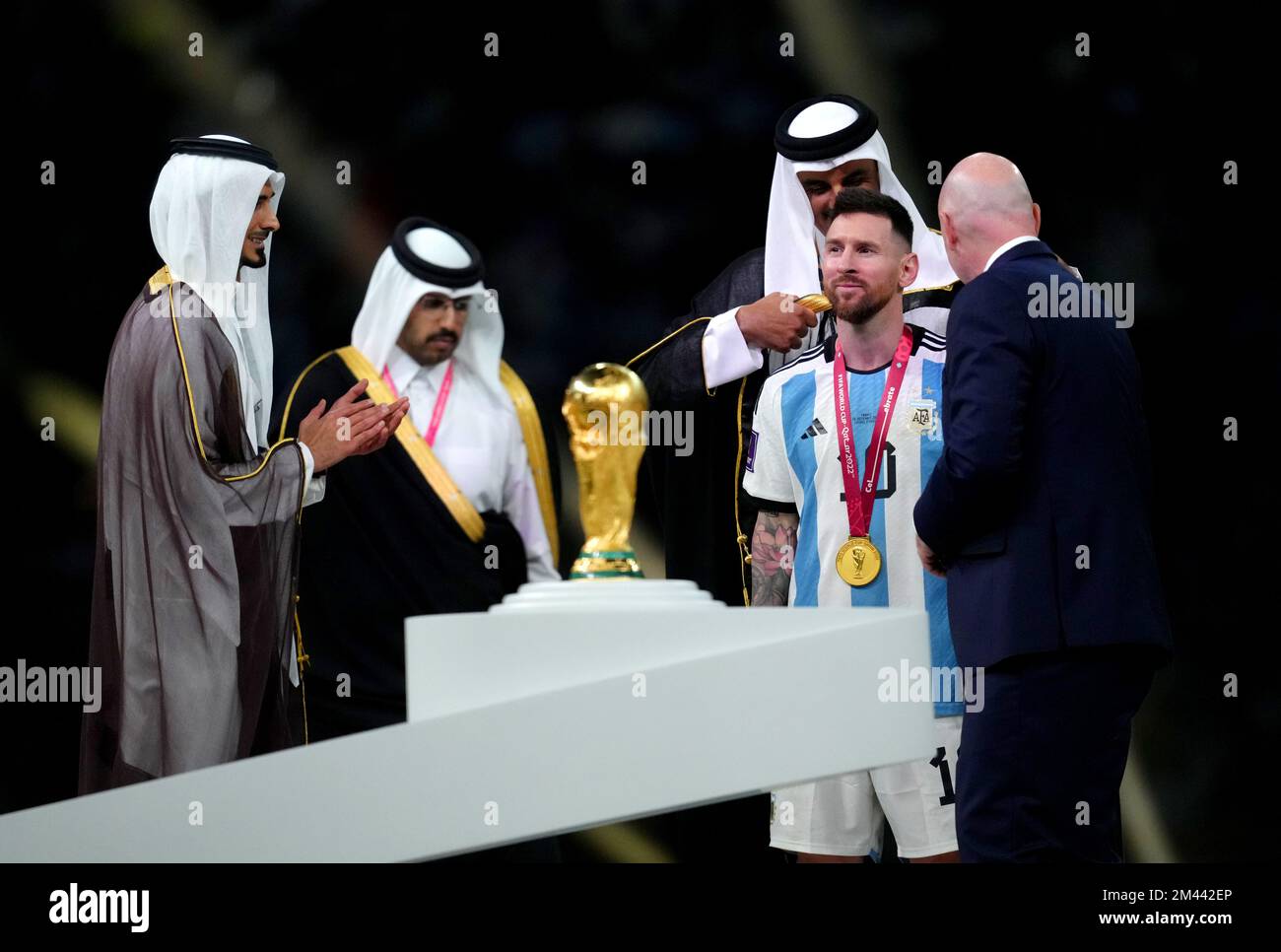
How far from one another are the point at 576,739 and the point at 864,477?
208 centimetres

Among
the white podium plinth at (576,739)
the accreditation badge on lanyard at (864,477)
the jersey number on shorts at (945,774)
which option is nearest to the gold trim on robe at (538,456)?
the accreditation badge on lanyard at (864,477)

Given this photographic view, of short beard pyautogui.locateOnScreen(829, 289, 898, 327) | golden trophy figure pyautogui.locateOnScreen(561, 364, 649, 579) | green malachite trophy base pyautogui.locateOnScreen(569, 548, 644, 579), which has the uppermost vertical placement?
short beard pyautogui.locateOnScreen(829, 289, 898, 327)

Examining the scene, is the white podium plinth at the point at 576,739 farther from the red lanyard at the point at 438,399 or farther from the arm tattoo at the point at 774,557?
the red lanyard at the point at 438,399

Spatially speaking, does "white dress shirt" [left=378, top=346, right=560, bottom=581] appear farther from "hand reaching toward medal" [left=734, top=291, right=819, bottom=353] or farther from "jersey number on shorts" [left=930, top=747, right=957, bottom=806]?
"jersey number on shorts" [left=930, top=747, right=957, bottom=806]

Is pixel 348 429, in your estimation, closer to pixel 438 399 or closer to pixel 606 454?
pixel 438 399

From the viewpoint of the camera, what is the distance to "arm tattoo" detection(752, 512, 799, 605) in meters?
4.66

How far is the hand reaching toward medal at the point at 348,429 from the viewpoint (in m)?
5.16

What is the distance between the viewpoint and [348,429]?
17.0ft

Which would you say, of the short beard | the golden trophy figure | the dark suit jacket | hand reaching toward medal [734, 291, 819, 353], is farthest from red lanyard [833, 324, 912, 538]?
the golden trophy figure

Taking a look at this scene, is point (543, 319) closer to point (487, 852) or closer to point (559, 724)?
point (487, 852)

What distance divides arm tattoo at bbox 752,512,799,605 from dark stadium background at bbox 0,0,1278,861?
1062 millimetres

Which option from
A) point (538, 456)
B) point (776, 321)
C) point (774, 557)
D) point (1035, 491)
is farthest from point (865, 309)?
point (538, 456)

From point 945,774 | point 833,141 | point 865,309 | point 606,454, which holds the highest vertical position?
point 833,141

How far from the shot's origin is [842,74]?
19.0ft
